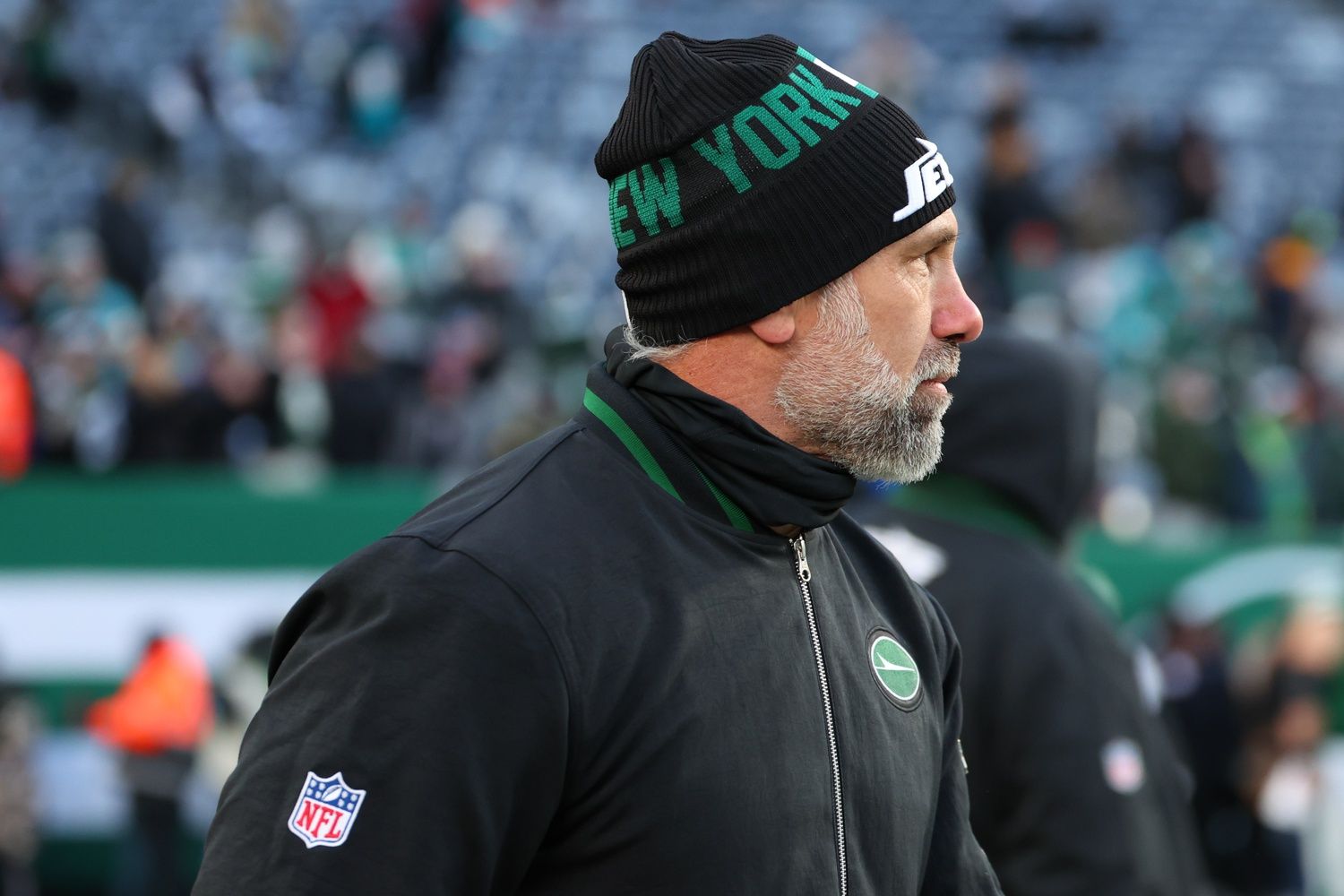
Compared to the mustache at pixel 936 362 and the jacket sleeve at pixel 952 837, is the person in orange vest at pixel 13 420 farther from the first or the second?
the mustache at pixel 936 362

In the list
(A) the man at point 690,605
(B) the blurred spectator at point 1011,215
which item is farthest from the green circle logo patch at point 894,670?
(B) the blurred spectator at point 1011,215

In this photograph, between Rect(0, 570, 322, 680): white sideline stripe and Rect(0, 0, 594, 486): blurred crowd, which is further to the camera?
Rect(0, 0, 594, 486): blurred crowd

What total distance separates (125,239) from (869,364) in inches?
420

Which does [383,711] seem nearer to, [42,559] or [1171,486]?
[42,559]

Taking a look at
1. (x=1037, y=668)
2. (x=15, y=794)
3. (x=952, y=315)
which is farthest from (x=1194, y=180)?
(x=952, y=315)

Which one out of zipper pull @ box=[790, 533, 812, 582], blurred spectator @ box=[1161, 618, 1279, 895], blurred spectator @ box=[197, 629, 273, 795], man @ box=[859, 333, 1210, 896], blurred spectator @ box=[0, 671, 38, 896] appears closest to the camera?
zipper pull @ box=[790, 533, 812, 582]

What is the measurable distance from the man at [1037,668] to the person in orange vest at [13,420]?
6153 mm

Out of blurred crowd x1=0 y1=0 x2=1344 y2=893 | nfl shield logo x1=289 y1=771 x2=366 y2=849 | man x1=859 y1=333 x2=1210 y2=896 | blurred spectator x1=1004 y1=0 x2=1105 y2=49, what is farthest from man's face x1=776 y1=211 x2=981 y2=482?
blurred spectator x1=1004 y1=0 x2=1105 y2=49

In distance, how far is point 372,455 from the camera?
1036 cm

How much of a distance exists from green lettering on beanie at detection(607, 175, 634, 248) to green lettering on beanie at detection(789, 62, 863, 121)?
0.22 metres

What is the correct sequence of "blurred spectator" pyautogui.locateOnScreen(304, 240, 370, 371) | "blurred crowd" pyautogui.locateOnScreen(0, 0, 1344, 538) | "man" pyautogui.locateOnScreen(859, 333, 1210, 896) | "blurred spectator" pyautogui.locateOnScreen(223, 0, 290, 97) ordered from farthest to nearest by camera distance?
"blurred spectator" pyautogui.locateOnScreen(223, 0, 290, 97)
"blurred spectator" pyautogui.locateOnScreen(304, 240, 370, 371)
"blurred crowd" pyautogui.locateOnScreen(0, 0, 1344, 538)
"man" pyautogui.locateOnScreen(859, 333, 1210, 896)

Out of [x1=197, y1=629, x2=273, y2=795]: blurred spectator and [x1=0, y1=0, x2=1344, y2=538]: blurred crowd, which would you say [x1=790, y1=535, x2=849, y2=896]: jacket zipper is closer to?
[x1=197, y1=629, x2=273, y2=795]: blurred spectator

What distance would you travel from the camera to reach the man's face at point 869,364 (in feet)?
6.86

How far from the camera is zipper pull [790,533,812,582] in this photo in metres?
2.09
